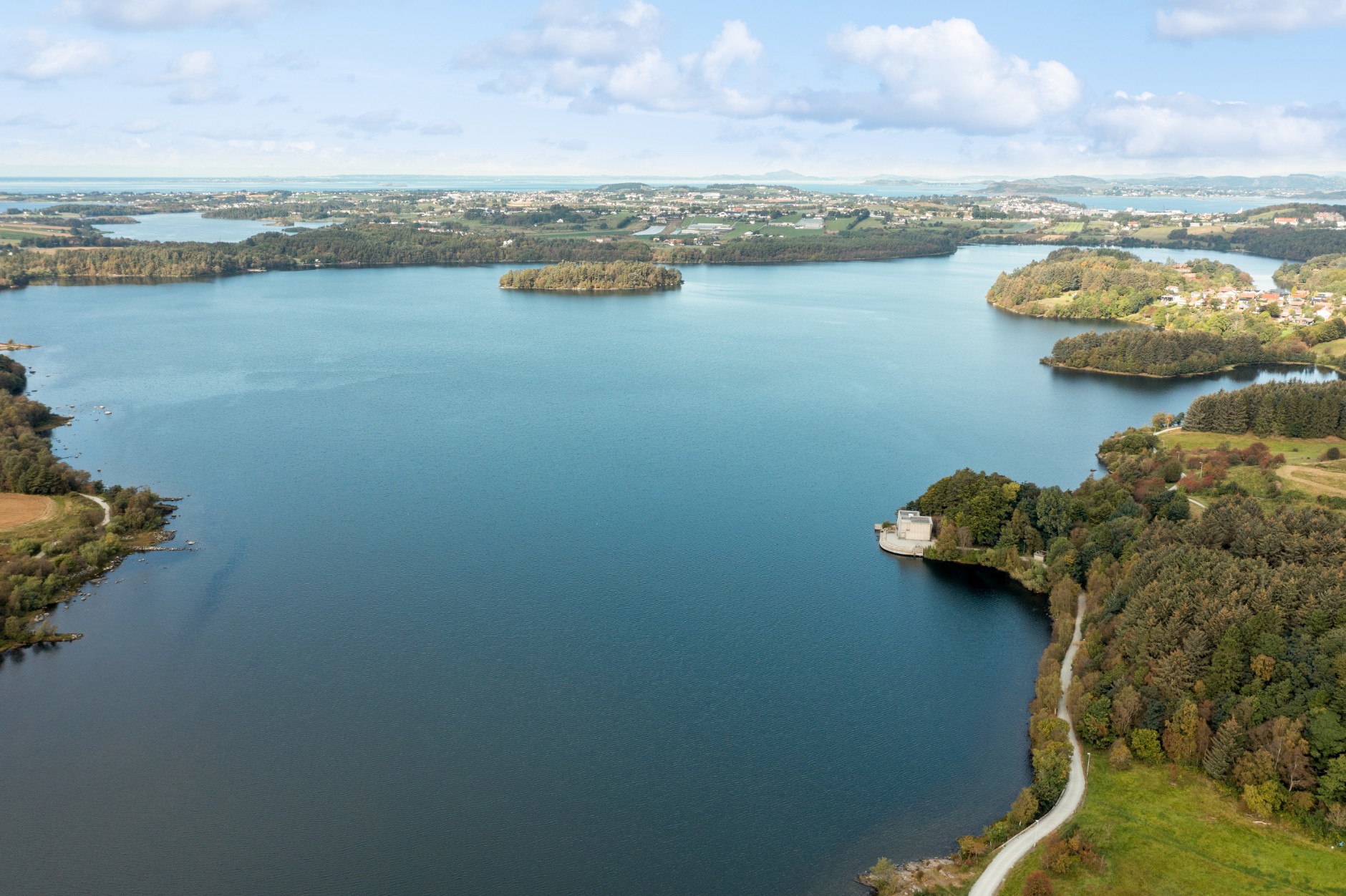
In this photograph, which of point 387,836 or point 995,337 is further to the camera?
point 995,337

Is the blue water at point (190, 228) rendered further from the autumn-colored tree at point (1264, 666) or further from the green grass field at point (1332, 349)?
the autumn-colored tree at point (1264, 666)

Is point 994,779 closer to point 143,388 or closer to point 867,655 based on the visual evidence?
point 867,655

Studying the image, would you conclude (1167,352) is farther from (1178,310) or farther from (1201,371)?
(1178,310)

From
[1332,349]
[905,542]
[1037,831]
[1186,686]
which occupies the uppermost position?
[1332,349]

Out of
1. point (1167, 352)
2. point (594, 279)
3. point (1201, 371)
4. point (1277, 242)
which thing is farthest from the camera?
point (1277, 242)

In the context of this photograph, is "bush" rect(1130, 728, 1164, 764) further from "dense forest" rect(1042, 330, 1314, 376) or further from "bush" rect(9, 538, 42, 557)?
"dense forest" rect(1042, 330, 1314, 376)

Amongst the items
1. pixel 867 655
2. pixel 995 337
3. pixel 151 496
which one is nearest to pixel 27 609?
pixel 151 496

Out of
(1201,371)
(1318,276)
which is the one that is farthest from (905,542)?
(1318,276)
